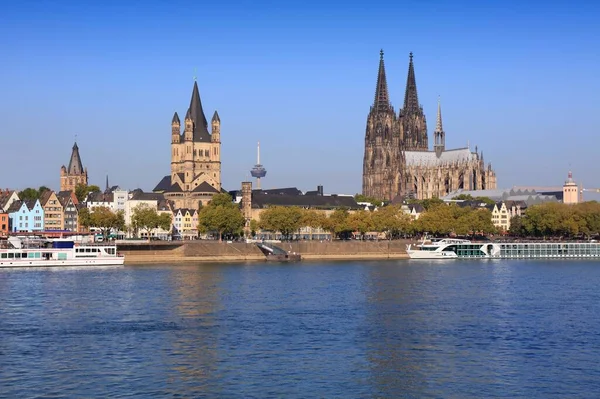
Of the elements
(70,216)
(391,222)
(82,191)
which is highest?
(82,191)

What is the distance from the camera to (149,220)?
5487 inches

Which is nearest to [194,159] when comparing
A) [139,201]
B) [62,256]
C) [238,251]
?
[139,201]

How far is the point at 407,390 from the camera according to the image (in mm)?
34031

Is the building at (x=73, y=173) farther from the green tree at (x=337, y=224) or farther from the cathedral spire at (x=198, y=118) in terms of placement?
the green tree at (x=337, y=224)

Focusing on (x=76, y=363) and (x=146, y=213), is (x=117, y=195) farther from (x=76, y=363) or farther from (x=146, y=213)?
(x=76, y=363)

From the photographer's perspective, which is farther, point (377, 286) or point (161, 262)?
point (161, 262)

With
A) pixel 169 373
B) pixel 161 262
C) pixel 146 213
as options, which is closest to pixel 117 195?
pixel 146 213

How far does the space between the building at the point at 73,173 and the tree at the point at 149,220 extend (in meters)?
50.5

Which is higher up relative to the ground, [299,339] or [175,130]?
[175,130]

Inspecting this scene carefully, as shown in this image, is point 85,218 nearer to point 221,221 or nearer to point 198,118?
point 221,221

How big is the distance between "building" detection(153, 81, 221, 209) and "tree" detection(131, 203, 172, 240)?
18.4m

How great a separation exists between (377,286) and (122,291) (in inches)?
693

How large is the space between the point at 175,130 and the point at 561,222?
62578 millimetres

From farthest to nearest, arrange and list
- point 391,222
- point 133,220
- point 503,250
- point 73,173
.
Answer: point 73,173, point 391,222, point 133,220, point 503,250
